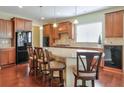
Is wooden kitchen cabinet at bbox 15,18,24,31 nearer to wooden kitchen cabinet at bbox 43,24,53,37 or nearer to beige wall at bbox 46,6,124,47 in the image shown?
wooden kitchen cabinet at bbox 43,24,53,37

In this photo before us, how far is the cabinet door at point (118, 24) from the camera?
527 cm

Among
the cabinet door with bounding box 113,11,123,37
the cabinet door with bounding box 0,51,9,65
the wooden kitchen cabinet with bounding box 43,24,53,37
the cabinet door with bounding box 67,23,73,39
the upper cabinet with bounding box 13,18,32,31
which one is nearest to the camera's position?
the cabinet door with bounding box 113,11,123,37

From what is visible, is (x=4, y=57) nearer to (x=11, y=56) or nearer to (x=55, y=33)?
(x=11, y=56)

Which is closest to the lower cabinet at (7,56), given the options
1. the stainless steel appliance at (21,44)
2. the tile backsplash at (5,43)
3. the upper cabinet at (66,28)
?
the stainless steel appliance at (21,44)

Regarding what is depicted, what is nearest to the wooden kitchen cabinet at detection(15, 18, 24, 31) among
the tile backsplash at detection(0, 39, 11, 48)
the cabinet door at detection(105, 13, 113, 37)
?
the tile backsplash at detection(0, 39, 11, 48)

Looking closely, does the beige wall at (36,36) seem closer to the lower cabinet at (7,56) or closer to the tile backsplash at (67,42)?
the tile backsplash at (67,42)

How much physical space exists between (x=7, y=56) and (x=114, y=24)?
15.1 ft

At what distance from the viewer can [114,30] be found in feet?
18.0

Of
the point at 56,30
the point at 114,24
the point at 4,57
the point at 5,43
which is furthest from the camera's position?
the point at 56,30

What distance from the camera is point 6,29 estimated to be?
21.1 feet

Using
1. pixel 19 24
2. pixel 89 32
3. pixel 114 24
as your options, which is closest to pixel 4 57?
pixel 19 24

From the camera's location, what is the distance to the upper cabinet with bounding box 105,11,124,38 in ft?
17.4
